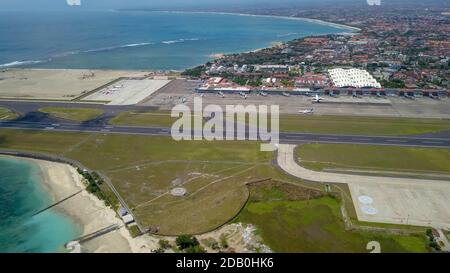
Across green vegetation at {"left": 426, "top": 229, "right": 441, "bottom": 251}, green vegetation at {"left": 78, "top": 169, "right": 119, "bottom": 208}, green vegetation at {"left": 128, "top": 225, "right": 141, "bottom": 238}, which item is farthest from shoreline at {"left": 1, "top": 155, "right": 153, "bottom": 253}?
green vegetation at {"left": 426, "top": 229, "right": 441, "bottom": 251}

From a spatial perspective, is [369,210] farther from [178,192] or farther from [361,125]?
[361,125]

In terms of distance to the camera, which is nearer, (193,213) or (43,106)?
(193,213)

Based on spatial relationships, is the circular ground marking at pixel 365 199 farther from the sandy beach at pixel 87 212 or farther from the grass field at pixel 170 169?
the sandy beach at pixel 87 212

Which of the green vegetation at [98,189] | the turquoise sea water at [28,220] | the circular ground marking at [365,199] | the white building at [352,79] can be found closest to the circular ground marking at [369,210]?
the circular ground marking at [365,199]

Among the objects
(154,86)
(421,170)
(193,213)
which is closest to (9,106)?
(154,86)

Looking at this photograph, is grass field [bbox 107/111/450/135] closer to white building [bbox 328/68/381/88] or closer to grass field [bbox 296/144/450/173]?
grass field [bbox 296/144/450/173]
